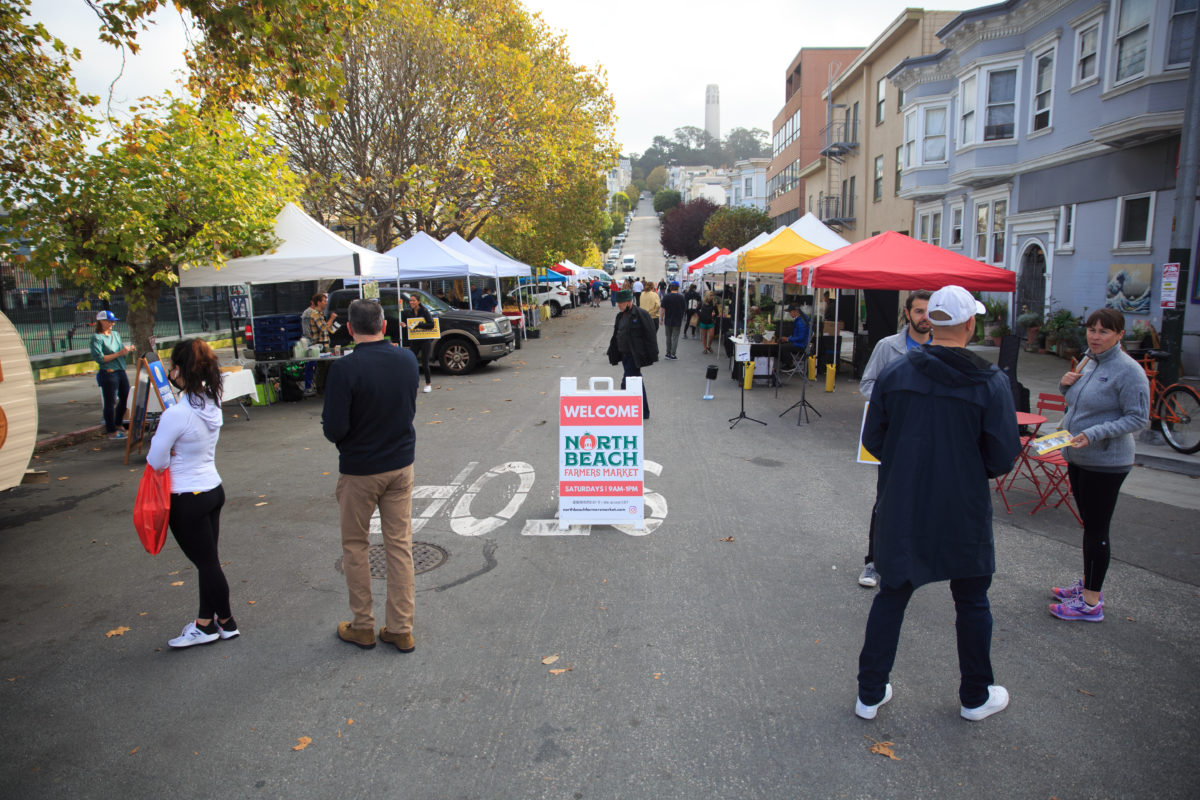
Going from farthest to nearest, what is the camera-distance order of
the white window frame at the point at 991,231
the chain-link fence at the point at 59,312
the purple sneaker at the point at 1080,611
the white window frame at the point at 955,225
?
1. the white window frame at the point at 955,225
2. the white window frame at the point at 991,231
3. the chain-link fence at the point at 59,312
4. the purple sneaker at the point at 1080,611

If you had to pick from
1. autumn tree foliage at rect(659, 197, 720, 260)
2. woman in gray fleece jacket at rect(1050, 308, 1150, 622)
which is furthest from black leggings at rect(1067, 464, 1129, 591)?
autumn tree foliage at rect(659, 197, 720, 260)

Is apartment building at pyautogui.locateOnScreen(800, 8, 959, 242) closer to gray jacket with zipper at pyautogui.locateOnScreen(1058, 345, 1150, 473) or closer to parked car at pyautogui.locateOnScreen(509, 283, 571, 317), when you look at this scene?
parked car at pyautogui.locateOnScreen(509, 283, 571, 317)

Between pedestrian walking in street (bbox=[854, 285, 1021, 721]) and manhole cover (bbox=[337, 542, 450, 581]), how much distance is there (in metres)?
3.17

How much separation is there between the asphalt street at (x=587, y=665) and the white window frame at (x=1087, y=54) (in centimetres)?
1210

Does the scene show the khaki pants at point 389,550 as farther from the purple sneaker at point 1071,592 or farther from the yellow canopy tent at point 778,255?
the yellow canopy tent at point 778,255

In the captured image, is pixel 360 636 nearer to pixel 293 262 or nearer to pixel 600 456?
pixel 600 456

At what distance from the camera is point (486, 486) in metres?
7.13

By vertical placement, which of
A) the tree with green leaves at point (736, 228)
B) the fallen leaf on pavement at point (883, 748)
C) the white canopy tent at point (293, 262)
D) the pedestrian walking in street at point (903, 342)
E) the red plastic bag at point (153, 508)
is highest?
the tree with green leaves at point (736, 228)

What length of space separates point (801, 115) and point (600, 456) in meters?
45.5

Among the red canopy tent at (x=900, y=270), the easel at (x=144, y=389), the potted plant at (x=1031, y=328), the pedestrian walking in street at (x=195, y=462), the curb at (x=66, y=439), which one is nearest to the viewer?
the pedestrian walking in street at (x=195, y=462)

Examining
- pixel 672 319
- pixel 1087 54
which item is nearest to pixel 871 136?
pixel 1087 54

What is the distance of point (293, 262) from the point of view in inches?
463

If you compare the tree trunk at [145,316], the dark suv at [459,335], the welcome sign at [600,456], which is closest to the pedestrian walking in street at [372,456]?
the welcome sign at [600,456]

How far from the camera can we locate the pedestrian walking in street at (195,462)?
3.86 metres
